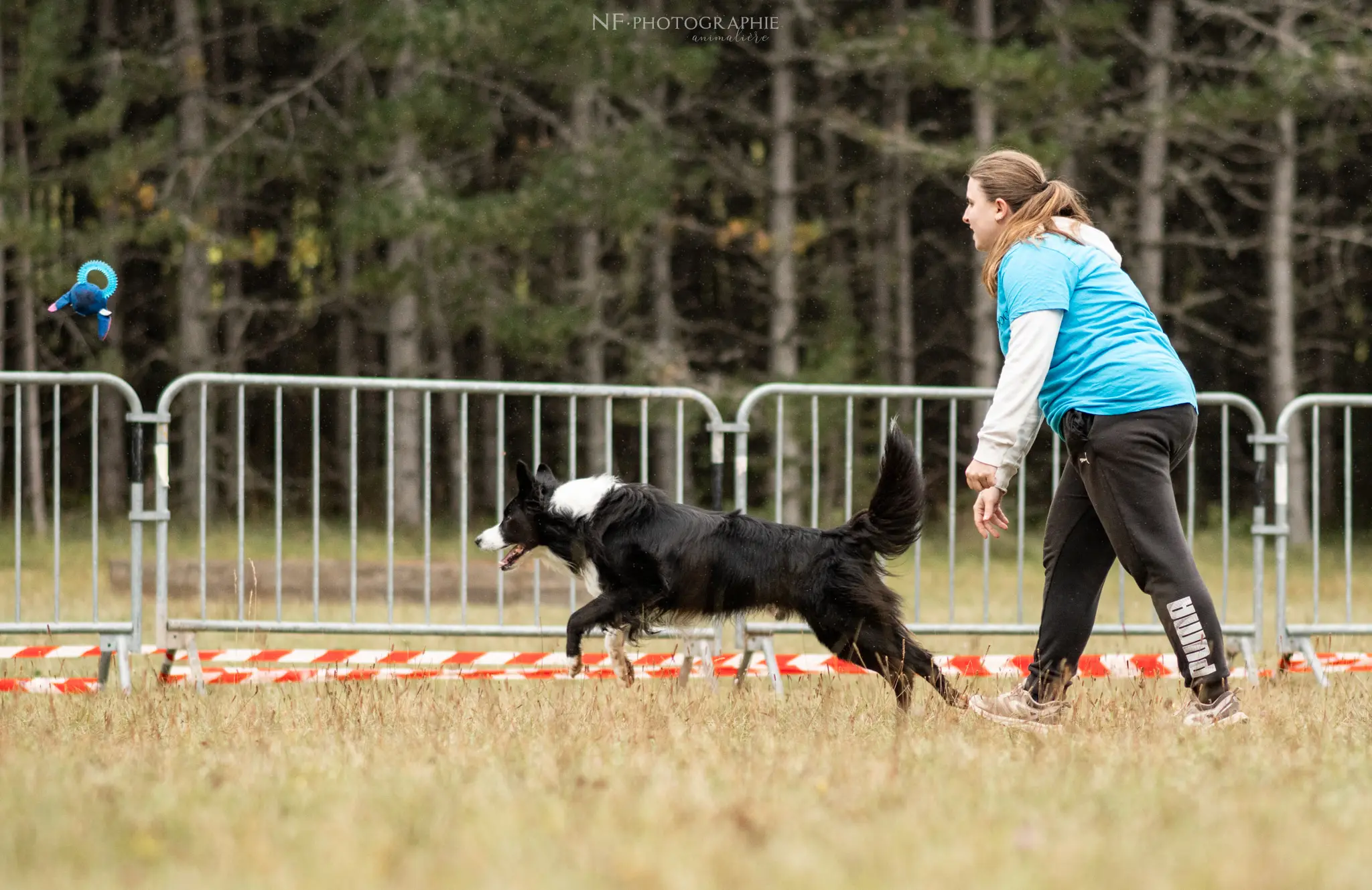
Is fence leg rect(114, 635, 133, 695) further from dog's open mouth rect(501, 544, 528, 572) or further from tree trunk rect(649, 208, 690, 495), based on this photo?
tree trunk rect(649, 208, 690, 495)

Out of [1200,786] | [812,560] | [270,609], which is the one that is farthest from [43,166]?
[1200,786]

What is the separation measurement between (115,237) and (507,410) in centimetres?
803

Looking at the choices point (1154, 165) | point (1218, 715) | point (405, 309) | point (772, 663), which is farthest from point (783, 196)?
point (1218, 715)

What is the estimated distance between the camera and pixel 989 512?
4730mm

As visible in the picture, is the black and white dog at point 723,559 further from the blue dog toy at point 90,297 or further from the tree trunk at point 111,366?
the tree trunk at point 111,366

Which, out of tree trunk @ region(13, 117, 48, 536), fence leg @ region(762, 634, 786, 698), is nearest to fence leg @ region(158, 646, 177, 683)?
fence leg @ region(762, 634, 786, 698)

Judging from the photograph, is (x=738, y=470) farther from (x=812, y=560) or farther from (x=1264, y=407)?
(x=1264, y=407)

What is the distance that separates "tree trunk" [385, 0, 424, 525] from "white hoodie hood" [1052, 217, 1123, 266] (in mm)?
12405

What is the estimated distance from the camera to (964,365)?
2347 cm

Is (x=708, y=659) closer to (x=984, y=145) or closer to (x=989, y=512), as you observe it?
(x=989, y=512)

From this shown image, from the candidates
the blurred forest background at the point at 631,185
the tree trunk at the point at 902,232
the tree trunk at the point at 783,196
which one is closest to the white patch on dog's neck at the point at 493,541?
the blurred forest background at the point at 631,185

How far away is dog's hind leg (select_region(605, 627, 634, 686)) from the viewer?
5.75m

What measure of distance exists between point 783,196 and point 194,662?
13127 mm

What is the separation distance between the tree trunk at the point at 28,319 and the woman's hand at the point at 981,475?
14.7 metres
